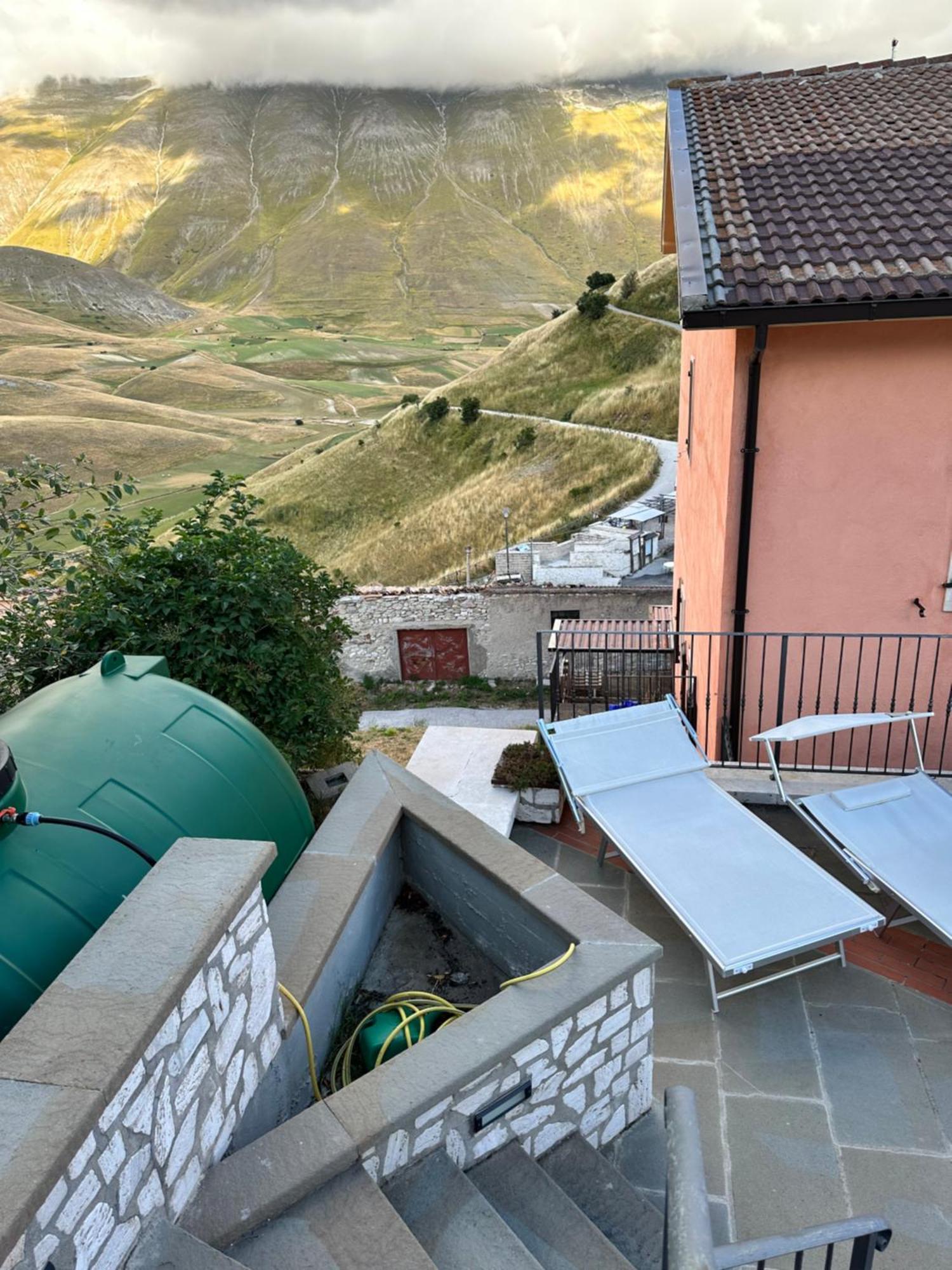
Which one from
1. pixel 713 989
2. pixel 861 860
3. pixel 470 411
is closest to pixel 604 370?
pixel 470 411

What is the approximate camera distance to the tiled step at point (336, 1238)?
2.49 m

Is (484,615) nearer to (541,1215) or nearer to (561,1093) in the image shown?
(561,1093)

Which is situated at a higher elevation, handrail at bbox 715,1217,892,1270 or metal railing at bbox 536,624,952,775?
handrail at bbox 715,1217,892,1270

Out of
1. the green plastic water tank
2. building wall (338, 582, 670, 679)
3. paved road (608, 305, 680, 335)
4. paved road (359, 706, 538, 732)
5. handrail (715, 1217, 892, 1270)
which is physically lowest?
paved road (359, 706, 538, 732)

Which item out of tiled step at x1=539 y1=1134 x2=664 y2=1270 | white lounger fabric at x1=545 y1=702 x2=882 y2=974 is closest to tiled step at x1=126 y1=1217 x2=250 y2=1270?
tiled step at x1=539 y1=1134 x2=664 y2=1270

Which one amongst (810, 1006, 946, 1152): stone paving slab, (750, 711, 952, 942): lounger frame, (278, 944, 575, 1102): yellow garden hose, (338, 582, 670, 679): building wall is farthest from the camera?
(338, 582, 670, 679): building wall

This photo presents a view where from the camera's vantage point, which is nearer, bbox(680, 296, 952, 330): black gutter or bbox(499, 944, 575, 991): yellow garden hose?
bbox(499, 944, 575, 991): yellow garden hose

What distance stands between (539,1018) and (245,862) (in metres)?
1.31

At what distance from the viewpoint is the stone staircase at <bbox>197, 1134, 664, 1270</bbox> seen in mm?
2529

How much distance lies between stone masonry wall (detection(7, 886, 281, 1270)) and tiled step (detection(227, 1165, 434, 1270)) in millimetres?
281

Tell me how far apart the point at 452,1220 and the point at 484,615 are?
20.5 metres

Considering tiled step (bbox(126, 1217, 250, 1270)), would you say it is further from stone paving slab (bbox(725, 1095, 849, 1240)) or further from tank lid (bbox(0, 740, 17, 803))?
stone paving slab (bbox(725, 1095, 849, 1240))

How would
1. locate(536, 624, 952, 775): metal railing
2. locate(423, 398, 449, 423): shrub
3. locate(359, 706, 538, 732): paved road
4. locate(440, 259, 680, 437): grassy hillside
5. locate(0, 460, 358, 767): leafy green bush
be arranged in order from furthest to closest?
locate(423, 398, 449, 423): shrub → locate(440, 259, 680, 437): grassy hillside → locate(359, 706, 538, 732): paved road → locate(536, 624, 952, 775): metal railing → locate(0, 460, 358, 767): leafy green bush

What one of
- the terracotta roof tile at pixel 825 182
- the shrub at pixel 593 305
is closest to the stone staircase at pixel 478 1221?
the terracotta roof tile at pixel 825 182
